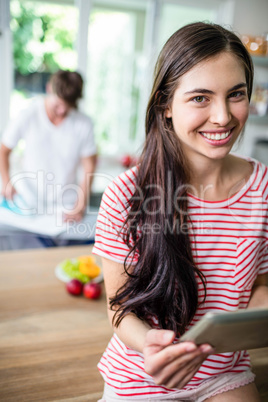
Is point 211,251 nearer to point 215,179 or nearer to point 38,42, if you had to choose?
point 215,179

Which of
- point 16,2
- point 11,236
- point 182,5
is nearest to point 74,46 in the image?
point 16,2

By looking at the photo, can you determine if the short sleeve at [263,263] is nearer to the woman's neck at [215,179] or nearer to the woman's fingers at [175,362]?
the woman's neck at [215,179]

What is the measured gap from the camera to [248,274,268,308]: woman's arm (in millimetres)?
962

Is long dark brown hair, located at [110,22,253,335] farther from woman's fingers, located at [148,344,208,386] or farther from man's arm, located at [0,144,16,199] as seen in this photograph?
man's arm, located at [0,144,16,199]

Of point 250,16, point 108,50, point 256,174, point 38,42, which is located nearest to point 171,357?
point 256,174

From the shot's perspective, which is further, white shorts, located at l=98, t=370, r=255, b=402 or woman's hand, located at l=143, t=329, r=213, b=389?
white shorts, located at l=98, t=370, r=255, b=402

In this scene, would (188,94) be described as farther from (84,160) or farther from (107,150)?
(107,150)

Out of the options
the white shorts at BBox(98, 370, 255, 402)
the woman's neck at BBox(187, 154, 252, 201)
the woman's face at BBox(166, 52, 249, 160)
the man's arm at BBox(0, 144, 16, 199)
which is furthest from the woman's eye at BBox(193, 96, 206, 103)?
the man's arm at BBox(0, 144, 16, 199)

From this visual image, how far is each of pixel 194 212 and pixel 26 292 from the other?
2.50 ft

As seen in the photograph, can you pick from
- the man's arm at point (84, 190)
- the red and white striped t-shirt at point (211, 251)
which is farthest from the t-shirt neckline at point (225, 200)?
the man's arm at point (84, 190)

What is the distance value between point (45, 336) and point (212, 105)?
845 mm

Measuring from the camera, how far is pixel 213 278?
921mm

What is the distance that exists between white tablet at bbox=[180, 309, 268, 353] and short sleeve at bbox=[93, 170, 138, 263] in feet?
0.98

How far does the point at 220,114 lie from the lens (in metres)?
0.79
